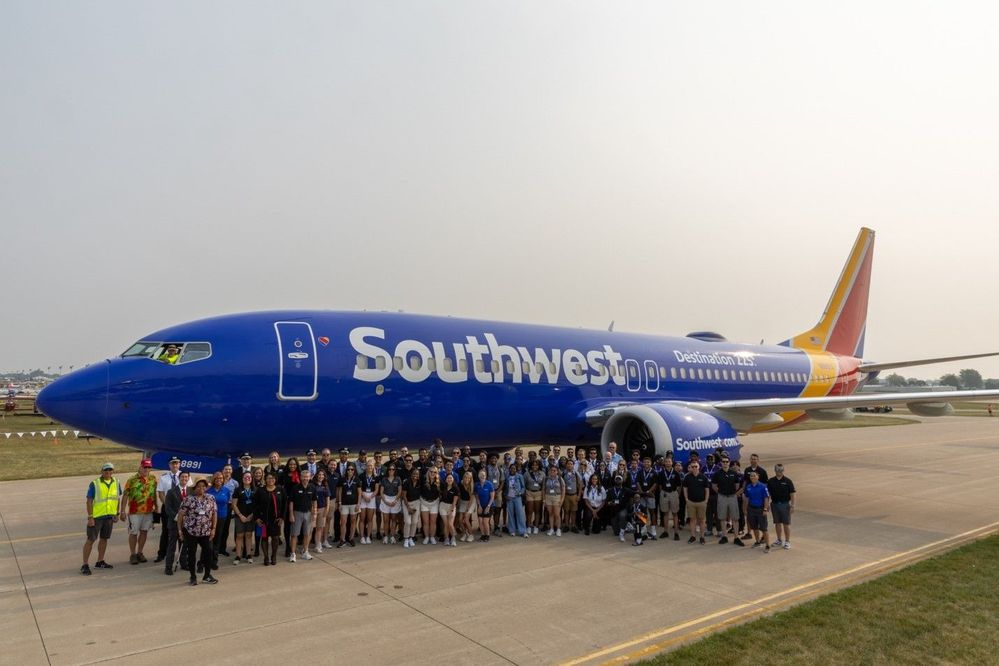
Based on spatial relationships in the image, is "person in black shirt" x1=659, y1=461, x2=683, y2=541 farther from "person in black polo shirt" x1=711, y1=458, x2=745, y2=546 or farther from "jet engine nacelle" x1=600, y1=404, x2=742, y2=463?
"jet engine nacelle" x1=600, y1=404, x2=742, y2=463

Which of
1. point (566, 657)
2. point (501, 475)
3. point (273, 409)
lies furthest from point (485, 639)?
point (273, 409)

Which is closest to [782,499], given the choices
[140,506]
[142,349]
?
[140,506]

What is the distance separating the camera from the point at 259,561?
9820 mm

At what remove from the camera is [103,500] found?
29.8 ft

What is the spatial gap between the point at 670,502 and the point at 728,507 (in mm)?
974

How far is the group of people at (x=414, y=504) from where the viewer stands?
9305mm

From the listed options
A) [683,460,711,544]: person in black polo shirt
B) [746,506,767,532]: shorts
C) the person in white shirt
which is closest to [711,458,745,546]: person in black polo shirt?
[683,460,711,544]: person in black polo shirt

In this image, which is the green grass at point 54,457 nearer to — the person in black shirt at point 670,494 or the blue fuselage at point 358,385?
the blue fuselage at point 358,385

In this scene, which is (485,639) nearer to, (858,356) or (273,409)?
(273,409)

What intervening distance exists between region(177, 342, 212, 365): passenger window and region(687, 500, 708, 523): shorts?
8.68m

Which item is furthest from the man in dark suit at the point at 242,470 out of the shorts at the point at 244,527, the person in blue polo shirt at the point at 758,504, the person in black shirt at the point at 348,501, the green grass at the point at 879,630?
the person in blue polo shirt at the point at 758,504

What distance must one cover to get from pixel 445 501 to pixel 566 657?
4.95 m

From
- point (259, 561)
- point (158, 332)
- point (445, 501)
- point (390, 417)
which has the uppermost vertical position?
point (158, 332)

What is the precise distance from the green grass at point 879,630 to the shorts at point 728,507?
269 cm
